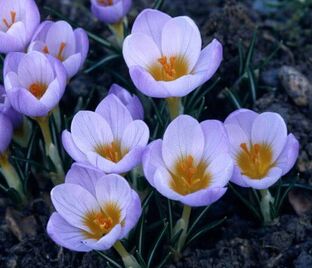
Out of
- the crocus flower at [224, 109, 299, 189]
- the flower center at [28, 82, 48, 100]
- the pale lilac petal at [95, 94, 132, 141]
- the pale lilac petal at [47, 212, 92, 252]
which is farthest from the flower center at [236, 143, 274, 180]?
the flower center at [28, 82, 48, 100]

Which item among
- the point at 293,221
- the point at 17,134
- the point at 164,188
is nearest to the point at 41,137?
the point at 17,134

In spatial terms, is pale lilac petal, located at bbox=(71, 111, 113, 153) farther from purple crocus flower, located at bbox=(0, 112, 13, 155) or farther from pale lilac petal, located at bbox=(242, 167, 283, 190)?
pale lilac petal, located at bbox=(242, 167, 283, 190)

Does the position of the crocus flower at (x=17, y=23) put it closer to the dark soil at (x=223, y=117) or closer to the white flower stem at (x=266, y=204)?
the dark soil at (x=223, y=117)

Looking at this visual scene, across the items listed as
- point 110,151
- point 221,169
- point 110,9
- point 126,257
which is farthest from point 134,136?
point 110,9

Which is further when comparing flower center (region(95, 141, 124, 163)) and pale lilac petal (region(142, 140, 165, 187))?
flower center (region(95, 141, 124, 163))

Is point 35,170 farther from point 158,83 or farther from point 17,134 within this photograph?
point 158,83

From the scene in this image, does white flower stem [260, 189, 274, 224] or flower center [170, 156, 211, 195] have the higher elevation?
flower center [170, 156, 211, 195]

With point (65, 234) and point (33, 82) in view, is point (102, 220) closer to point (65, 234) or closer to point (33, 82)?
point (65, 234)

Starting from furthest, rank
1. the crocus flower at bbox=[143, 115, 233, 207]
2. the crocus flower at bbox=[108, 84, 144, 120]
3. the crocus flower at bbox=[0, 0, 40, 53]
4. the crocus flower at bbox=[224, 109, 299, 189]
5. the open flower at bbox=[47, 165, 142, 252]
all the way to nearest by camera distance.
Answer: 1. the crocus flower at bbox=[0, 0, 40, 53]
2. the crocus flower at bbox=[108, 84, 144, 120]
3. the crocus flower at bbox=[224, 109, 299, 189]
4. the crocus flower at bbox=[143, 115, 233, 207]
5. the open flower at bbox=[47, 165, 142, 252]
